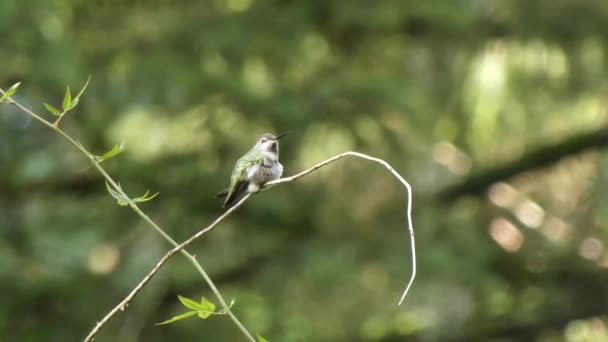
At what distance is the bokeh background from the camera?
6.34 m

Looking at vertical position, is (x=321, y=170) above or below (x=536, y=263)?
above

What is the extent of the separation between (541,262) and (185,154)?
280 centimetres

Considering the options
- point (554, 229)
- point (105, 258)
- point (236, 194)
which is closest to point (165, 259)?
point (236, 194)

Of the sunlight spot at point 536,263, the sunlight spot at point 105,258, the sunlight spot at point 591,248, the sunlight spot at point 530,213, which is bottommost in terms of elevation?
the sunlight spot at point 536,263

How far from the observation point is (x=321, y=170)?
23.7ft

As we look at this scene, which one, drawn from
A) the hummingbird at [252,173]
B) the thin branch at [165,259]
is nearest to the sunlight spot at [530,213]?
the hummingbird at [252,173]

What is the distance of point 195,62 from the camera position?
6.45 m

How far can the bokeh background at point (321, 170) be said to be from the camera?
6340 millimetres

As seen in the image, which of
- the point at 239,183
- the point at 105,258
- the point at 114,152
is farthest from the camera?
the point at 105,258

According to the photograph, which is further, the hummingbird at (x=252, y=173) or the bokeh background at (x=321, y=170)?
the bokeh background at (x=321, y=170)

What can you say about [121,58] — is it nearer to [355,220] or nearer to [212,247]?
[212,247]

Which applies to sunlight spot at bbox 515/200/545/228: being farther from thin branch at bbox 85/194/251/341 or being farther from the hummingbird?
thin branch at bbox 85/194/251/341

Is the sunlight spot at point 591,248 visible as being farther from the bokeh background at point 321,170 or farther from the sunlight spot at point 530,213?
the sunlight spot at point 530,213

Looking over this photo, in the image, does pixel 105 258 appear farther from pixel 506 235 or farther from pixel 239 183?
pixel 239 183
